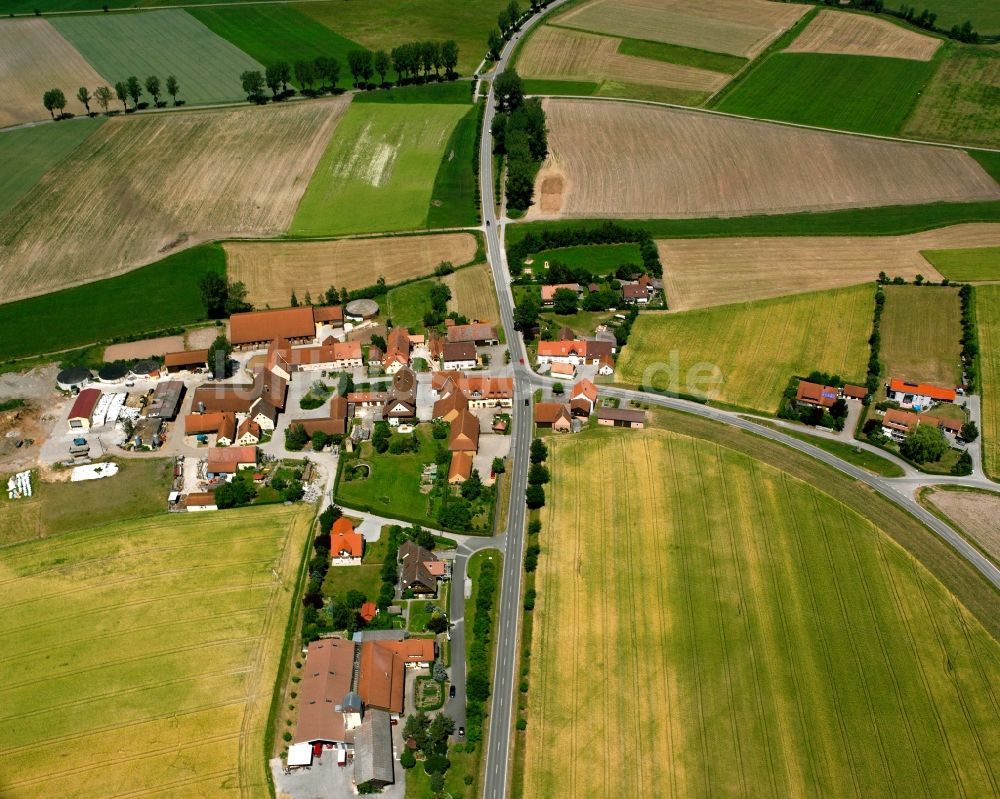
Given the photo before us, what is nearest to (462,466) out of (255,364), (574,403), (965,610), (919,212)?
(574,403)

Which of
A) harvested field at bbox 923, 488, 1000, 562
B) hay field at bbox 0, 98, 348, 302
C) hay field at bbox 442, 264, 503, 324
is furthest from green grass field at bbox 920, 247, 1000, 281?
hay field at bbox 0, 98, 348, 302

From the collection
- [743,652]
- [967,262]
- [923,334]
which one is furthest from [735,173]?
[743,652]

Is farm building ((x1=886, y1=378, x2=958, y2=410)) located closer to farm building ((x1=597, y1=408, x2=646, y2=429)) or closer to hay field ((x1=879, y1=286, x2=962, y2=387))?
hay field ((x1=879, y1=286, x2=962, y2=387))

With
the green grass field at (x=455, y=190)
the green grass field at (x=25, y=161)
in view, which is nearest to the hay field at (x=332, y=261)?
the green grass field at (x=455, y=190)

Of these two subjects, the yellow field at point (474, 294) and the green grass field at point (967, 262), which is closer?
the yellow field at point (474, 294)

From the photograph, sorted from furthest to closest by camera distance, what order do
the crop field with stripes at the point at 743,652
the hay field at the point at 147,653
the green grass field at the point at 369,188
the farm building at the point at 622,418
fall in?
1. the green grass field at the point at 369,188
2. the farm building at the point at 622,418
3. the hay field at the point at 147,653
4. the crop field with stripes at the point at 743,652

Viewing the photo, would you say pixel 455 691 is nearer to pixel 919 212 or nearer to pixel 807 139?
pixel 919 212

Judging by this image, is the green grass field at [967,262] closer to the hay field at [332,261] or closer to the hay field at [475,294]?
the hay field at [475,294]
